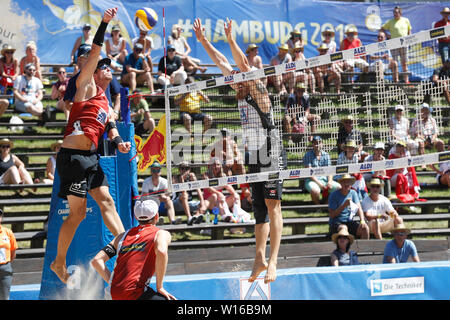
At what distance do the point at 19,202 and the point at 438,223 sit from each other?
7886mm

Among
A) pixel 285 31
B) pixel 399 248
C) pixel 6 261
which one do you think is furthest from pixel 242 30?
pixel 6 261

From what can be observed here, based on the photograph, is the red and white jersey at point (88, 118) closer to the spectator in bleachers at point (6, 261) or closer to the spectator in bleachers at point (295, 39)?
the spectator in bleachers at point (6, 261)

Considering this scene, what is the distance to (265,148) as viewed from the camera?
7.46 meters

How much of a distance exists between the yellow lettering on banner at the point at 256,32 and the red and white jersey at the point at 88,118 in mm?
10164

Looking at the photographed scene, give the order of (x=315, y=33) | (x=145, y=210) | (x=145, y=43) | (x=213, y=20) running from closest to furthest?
1. (x=145, y=210)
2. (x=145, y=43)
3. (x=213, y=20)
4. (x=315, y=33)

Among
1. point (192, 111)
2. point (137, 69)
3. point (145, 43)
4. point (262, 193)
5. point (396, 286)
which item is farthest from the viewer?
point (145, 43)

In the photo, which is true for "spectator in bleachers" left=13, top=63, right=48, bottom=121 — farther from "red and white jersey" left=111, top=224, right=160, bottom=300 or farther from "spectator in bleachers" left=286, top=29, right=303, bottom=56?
"red and white jersey" left=111, top=224, right=160, bottom=300

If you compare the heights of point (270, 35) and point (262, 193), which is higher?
point (270, 35)

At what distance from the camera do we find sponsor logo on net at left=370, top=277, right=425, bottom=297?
8711 millimetres

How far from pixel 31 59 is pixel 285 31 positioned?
20.6 ft

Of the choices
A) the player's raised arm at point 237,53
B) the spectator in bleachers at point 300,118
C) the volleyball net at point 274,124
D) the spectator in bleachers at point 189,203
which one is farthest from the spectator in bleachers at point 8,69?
the player's raised arm at point 237,53

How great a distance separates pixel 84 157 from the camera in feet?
23.3

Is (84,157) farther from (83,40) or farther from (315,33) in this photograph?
(315,33)
